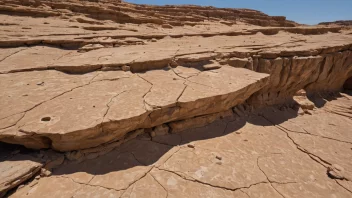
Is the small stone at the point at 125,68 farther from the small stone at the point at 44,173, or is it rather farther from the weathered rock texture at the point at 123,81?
the small stone at the point at 44,173

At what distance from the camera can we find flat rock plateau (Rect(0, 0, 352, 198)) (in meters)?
1.92

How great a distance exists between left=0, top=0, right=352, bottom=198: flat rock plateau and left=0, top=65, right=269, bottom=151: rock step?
1 cm

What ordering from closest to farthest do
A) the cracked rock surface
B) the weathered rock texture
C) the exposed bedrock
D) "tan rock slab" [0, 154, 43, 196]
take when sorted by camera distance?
"tan rock slab" [0, 154, 43, 196] < the cracked rock surface < the weathered rock texture < the exposed bedrock

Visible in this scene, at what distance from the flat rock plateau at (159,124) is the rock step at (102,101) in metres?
0.01

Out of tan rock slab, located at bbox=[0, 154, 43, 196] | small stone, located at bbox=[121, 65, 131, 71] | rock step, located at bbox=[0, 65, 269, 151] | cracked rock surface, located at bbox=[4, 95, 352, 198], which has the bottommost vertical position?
cracked rock surface, located at bbox=[4, 95, 352, 198]

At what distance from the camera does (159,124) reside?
2.55 meters

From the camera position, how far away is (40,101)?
222cm

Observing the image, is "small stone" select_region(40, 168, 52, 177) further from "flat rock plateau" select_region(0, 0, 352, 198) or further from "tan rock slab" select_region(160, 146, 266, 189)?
"tan rock slab" select_region(160, 146, 266, 189)

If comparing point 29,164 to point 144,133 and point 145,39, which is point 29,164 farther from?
point 145,39

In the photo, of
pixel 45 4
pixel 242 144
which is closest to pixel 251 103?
pixel 242 144

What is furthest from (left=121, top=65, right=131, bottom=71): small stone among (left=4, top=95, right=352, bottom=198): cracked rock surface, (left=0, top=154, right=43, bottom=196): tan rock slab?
(left=0, top=154, right=43, bottom=196): tan rock slab

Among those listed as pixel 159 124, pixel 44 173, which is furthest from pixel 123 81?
pixel 44 173

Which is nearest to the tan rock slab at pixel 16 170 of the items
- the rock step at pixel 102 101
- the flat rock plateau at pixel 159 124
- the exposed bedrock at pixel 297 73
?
the flat rock plateau at pixel 159 124

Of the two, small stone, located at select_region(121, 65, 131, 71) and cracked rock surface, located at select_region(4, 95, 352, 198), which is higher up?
small stone, located at select_region(121, 65, 131, 71)
